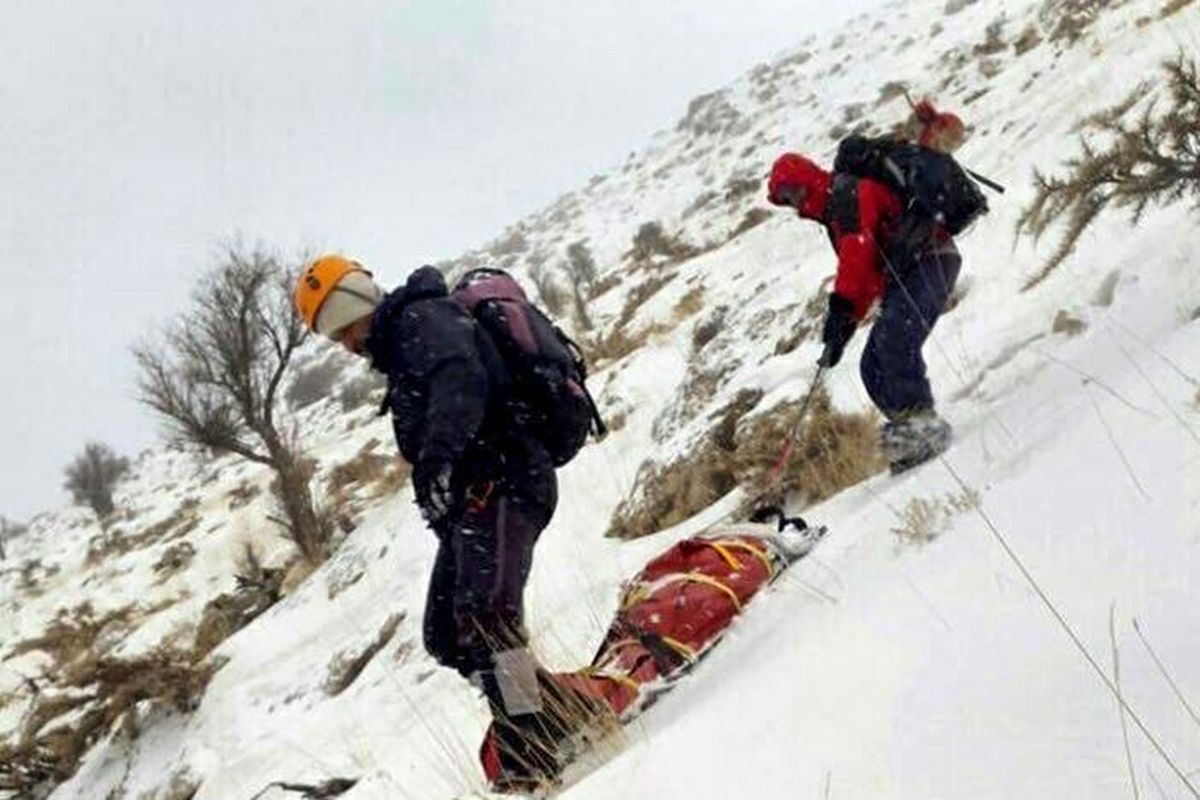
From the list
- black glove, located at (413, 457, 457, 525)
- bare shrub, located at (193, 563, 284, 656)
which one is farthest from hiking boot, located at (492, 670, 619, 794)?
bare shrub, located at (193, 563, 284, 656)

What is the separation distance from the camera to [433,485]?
118 inches

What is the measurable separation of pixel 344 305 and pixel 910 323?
2255 mm

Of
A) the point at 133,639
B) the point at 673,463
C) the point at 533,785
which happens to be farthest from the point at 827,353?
the point at 133,639

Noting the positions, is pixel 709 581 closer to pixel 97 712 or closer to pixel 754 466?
pixel 754 466

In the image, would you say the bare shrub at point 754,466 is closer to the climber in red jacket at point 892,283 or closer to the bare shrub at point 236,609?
the climber in red jacket at point 892,283

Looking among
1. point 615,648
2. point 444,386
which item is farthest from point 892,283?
point 444,386

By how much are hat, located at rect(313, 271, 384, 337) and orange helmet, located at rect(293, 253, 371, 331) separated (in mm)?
13

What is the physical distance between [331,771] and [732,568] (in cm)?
326

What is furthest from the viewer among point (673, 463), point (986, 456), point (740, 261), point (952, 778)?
point (740, 261)

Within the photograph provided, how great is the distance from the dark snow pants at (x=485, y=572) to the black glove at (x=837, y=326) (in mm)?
1549

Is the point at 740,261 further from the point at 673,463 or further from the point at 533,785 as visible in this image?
the point at 533,785

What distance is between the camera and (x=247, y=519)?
63.7ft

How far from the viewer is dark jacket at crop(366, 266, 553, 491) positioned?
10.0ft

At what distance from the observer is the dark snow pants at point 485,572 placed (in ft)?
10.6
